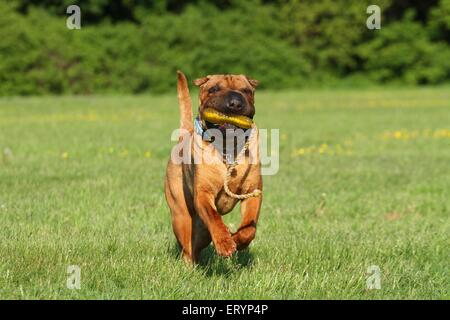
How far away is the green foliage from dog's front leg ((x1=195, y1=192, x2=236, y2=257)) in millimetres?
27921

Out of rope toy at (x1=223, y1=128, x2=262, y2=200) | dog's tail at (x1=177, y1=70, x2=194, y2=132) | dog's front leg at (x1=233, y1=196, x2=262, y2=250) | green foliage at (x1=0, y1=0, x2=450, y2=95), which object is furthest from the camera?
green foliage at (x1=0, y1=0, x2=450, y2=95)

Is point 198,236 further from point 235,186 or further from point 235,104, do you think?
point 235,104

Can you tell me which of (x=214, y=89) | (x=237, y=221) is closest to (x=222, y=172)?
(x=214, y=89)

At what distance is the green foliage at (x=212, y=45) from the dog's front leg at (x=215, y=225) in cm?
2792

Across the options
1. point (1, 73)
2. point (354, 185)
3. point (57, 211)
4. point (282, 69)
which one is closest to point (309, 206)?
point (354, 185)

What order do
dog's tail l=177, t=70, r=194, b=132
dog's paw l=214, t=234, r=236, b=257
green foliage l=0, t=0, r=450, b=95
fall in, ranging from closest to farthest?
dog's paw l=214, t=234, r=236, b=257 < dog's tail l=177, t=70, r=194, b=132 < green foliage l=0, t=0, r=450, b=95

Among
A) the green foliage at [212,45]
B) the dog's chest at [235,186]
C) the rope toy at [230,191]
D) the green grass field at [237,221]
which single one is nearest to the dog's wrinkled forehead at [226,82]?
the rope toy at [230,191]

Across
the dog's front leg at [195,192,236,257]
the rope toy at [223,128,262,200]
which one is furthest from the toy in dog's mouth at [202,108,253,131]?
the dog's front leg at [195,192,236,257]

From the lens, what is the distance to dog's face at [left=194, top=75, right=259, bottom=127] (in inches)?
177

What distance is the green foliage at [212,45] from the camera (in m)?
32.1

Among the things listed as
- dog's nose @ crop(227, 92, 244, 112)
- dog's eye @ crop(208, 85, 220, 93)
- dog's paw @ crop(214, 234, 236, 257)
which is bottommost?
dog's paw @ crop(214, 234, 236, 257)

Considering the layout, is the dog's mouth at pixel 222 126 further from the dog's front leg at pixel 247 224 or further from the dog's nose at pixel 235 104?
the dog's front leg at pixel 247 224

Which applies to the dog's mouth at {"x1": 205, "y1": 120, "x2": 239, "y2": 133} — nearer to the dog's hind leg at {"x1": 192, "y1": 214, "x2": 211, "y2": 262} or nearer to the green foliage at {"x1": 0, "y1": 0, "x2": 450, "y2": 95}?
the dog's hind leg at {"x1": 192, "y1": 214, "x2": 211, "y2": 262}

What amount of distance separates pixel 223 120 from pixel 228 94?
0.16 metres
